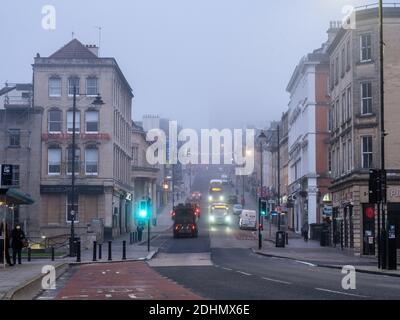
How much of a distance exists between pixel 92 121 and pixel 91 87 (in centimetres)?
318

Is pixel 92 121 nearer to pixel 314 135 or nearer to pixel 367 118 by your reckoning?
pixel 314 135

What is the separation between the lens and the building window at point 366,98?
54406 millimetres

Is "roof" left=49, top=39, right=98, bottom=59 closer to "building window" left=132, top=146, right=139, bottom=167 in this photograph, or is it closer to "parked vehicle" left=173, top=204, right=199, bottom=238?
"parked vehicle" left=173, top=204, right=199, bottom=238

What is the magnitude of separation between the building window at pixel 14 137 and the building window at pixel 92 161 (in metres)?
6.59

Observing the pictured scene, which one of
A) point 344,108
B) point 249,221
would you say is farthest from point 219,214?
point 344,108

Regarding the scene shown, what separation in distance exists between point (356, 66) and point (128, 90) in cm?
4303

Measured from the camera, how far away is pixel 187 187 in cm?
18138

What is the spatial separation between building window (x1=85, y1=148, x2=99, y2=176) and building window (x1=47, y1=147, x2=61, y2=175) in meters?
2.59

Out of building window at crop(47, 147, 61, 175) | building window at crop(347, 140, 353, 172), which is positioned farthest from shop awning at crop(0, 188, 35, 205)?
building window at crop(47, 147, 61, 175)

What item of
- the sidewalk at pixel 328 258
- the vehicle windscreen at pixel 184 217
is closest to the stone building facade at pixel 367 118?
the sidewalk at pixel 328 258

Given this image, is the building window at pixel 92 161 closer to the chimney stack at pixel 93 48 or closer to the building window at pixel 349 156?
the chimney stack at pixel 93 48

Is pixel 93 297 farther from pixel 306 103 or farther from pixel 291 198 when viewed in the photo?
pixel 291 198

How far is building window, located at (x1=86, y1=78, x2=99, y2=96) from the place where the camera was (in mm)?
77750
